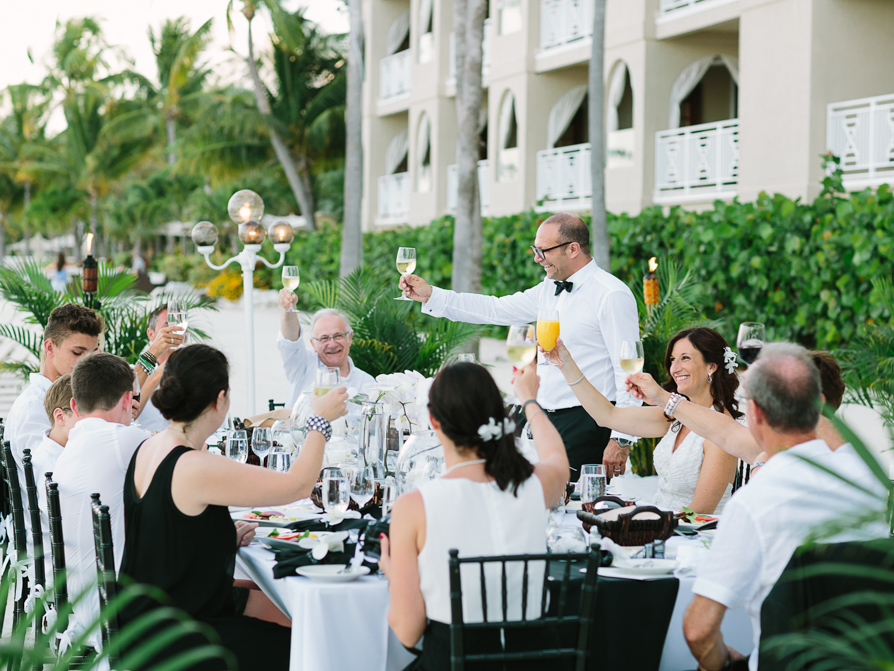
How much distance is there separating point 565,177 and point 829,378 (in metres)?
16.6

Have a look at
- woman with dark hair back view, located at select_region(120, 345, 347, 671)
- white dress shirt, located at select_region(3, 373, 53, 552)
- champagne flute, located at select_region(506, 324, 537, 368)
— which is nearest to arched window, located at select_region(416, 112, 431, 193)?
white dress shirt, located at select_region(3, 373, 53, 552)

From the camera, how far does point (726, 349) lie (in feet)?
14.8

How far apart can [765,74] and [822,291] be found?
4869 mm

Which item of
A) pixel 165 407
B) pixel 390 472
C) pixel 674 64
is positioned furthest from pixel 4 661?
pixel 674 64

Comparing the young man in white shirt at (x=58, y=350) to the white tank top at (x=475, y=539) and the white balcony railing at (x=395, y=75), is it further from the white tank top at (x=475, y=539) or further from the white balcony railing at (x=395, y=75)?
the white balcony railing at (x=395, y=75)

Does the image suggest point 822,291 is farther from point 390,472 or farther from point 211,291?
point 211,291

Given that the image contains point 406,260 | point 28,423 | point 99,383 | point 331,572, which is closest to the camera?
point 331,572

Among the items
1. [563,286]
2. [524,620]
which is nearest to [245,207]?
[563,286]

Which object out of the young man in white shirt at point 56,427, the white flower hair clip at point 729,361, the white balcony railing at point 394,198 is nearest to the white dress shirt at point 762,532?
the white flower hair clip at point 729,361

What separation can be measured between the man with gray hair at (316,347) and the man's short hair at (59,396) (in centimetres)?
172

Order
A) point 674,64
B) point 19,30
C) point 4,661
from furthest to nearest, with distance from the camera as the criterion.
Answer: point 19,30
point 674,64
point 4,661

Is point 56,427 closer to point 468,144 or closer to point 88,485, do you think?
point 88,485

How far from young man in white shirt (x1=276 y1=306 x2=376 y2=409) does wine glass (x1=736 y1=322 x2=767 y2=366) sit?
2468 mm

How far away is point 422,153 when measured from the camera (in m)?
25.9
